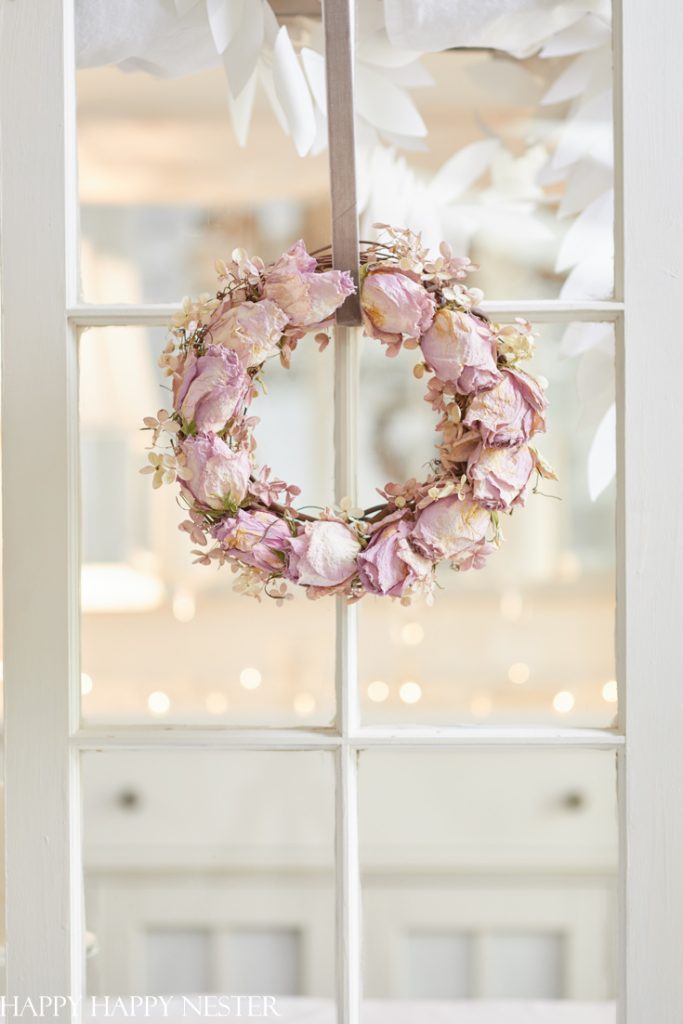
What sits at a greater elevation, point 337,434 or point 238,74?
point 238,74

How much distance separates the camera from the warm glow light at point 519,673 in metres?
2.59

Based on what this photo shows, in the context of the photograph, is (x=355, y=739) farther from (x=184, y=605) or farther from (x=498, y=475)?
(x=184, y=605)

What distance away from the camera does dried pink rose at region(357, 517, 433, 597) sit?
848mm

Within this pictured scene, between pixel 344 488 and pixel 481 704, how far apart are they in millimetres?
1725

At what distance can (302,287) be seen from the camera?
2.85ft

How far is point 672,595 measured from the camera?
37.8 inches

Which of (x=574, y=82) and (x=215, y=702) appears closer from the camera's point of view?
(x=574, y=82)

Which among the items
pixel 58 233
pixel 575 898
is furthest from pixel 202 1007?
pixel 58 233

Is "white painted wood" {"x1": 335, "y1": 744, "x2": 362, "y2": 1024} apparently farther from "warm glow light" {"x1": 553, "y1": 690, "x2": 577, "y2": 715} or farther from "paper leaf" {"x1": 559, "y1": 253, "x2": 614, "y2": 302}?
"warm glow light" {"x1": 553, "y1": 690, "x2": 577, "y2": 715}

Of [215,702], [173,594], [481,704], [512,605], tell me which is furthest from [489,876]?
[173,594]

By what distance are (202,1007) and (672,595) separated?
3.95 ft

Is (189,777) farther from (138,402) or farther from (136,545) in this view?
(138,402)

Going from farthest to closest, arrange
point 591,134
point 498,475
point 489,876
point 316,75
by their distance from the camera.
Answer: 1. point 489,876
2. point 591,134
3. point 316,75
4. point 498,475

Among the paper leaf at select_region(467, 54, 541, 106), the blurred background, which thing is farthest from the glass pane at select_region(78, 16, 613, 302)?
the paper leaf at select_region(467, 54, 541, 106)
